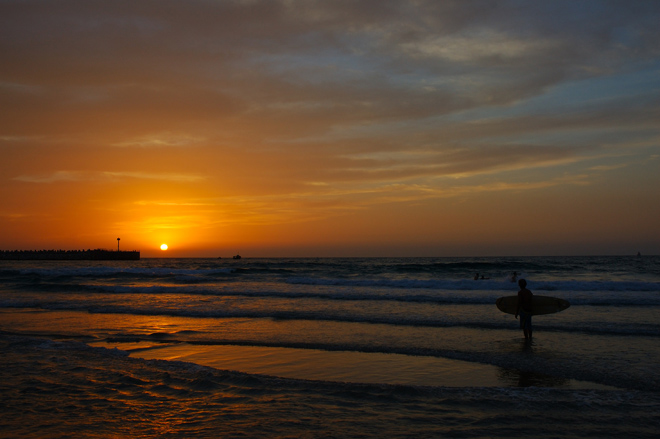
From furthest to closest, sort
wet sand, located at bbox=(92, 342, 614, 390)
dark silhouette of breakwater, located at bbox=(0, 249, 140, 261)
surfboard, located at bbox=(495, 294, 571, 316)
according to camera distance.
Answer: dark silhouette of breakwater, located at bbox=(0, 249, 140, 261) → surfboard, located at bbox=(495, 294, 571, 316) → wet sand, located at bbox=(92, 342, 614, 390)

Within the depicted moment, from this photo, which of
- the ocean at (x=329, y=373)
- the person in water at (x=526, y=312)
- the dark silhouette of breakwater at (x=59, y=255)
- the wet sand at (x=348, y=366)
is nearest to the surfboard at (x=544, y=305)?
the ocean at (x=329, y=373)

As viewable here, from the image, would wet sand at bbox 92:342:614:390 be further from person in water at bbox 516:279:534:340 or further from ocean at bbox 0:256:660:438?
person in water at bbox 516:279:534:340

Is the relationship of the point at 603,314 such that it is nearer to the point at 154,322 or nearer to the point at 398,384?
→ the point at 398,384

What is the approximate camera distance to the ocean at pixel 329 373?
6.51m

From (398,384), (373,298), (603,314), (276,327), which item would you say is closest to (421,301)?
(373,298)

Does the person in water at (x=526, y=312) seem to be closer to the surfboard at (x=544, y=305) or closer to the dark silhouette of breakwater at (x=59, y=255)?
the surfboard at (x=544, y=305)

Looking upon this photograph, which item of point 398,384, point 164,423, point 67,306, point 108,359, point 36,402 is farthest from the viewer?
point 67,306

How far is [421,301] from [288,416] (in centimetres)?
1695

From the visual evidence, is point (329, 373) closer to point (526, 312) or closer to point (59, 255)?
point (526, 312)

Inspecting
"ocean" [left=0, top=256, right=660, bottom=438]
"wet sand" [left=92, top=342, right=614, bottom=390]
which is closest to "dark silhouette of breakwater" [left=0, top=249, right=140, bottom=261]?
"ocean" [left=0, top=256, right=660, bottom=438]

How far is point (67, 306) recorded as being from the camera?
21969 mm

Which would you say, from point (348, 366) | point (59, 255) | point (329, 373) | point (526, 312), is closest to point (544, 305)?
point (526, 312)

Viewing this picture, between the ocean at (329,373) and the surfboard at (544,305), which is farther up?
the surfboard at (544,305)

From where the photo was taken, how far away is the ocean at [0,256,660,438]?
651cm
